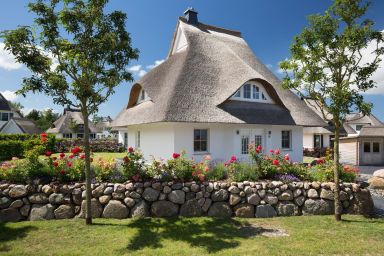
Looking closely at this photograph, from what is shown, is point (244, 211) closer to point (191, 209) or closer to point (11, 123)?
point (191, 209)

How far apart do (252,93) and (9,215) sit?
12.4 meters

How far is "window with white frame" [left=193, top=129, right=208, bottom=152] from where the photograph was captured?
1409cm

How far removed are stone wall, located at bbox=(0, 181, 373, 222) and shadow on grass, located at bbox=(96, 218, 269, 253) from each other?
444 mm

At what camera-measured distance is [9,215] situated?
7.18 metres

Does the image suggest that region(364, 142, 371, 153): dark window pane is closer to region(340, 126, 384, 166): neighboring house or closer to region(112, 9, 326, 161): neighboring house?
region(340, 126, 384, 166): neighboring house

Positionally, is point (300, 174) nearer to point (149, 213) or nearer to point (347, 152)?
point (149, 213)

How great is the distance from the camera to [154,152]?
50.1 feet

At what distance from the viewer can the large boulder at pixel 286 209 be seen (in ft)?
25.6

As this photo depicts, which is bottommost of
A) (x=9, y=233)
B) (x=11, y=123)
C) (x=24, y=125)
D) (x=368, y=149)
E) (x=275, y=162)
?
(x=9, y=233)

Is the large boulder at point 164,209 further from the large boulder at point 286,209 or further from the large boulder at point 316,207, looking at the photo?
the large boulder at point 316,207

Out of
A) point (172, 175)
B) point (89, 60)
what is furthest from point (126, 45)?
point (172, 175)

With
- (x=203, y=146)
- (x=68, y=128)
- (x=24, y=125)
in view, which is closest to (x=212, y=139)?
(x=203, y=146)

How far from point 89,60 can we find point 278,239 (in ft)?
19.8

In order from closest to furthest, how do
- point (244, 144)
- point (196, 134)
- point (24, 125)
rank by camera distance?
point (196, 134), point (244, 144), point (24, 125)
